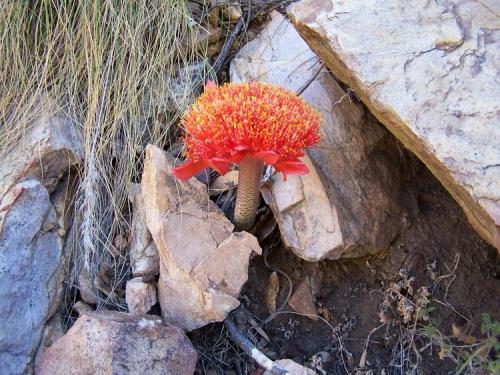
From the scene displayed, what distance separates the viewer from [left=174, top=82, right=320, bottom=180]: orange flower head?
1.45 meters

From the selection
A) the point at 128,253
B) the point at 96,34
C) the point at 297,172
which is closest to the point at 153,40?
the point at 96,34

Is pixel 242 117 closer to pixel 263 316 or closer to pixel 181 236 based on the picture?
pixel 181 236

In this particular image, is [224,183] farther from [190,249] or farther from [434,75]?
[434,75]

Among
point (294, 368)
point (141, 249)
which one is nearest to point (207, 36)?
point (141, 249)

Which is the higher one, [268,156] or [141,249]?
[268,156]

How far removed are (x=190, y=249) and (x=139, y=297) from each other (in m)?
0.21

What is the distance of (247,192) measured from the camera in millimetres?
1705

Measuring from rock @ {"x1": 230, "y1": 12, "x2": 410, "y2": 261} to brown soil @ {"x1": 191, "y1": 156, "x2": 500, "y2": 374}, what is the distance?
83mm

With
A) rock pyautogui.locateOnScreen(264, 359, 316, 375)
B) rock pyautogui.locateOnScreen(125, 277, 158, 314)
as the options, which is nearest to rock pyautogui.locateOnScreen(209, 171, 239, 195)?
rock pyautogui.locateOnScreen(125, 277, 158, 314)

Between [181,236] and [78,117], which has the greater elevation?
[78,117]

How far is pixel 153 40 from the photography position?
2199 mm

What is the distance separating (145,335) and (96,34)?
1121 mm

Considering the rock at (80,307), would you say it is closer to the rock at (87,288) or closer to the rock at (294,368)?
the rock at (87,288)

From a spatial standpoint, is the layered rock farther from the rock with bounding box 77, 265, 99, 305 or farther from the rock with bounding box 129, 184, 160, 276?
the rock with bounding box 129, 184, 160, 276
